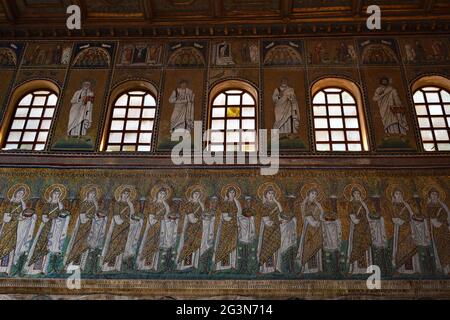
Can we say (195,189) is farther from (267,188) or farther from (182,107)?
(182,107)

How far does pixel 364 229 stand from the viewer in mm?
8594

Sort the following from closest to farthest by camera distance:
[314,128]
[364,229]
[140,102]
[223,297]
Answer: [223,297] → [364,229] → [314,128] → [140,102]

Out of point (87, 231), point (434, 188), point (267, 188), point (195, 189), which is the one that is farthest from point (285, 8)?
point (87, 231)

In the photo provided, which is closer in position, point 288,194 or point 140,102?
point 288,194

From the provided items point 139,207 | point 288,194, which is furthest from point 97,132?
point 288,194

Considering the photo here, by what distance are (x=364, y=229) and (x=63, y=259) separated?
4.76 m

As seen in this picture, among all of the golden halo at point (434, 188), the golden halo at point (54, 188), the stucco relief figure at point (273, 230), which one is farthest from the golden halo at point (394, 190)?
the golden halo at point (54, 188)

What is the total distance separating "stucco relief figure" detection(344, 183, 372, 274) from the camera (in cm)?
827

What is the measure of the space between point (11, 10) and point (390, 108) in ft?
25.5

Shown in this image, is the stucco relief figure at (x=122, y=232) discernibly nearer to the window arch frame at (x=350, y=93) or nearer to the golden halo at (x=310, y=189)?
the golden halo at (x=310, y=189)

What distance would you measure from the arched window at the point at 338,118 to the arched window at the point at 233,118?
1.18 metres

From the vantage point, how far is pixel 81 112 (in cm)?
1012

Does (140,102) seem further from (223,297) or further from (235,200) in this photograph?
(223,297)

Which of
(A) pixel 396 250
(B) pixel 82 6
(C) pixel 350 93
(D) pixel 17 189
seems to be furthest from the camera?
(B) pixel 82 6
